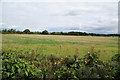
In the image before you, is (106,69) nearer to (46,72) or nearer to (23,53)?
(46,72)

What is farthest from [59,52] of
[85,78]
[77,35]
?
[77,35]

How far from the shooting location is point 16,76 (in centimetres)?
257

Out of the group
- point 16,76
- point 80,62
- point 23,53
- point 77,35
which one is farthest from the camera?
point 77,35

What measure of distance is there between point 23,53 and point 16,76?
4.29 feet

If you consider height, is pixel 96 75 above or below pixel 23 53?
below

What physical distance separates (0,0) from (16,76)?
2011 millimetres

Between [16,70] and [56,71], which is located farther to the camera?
[56,71]

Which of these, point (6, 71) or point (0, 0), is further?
point (0, 0)

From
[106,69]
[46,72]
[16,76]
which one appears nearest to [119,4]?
[106,69]

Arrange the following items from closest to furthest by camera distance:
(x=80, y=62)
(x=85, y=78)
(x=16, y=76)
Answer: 1. (x=16, y=76)
2. (x=85, y=78)
3. (x=80, y=62)

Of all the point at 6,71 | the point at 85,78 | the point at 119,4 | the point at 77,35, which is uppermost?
the point at 119,4

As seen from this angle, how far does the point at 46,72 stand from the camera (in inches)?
114

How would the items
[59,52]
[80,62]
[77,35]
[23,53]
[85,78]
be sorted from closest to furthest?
1. [85,78]
2. [80,62]
3. [23,53]
4. [59,52]
5. [77,35]

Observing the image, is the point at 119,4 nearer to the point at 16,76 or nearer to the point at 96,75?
the point at 96,75
